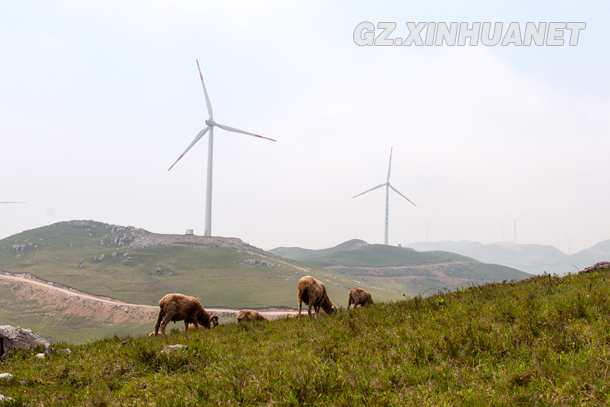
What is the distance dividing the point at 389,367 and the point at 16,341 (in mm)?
14492

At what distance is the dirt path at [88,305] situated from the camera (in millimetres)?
117000

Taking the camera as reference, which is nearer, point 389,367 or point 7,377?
point 389,367

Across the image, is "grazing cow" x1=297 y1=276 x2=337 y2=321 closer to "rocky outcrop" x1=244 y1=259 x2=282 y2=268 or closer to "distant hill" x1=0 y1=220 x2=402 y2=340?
"distant hill" x1=0 y1=220 x2=402 y2=340

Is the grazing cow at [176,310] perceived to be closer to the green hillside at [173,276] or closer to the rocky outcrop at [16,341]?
the rocky outcrop at [16,341]

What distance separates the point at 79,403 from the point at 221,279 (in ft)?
537

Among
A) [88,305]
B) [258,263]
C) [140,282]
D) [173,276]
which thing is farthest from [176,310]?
[258,263]

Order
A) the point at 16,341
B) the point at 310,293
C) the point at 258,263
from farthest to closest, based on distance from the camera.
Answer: the point at 258,263 < the point at 310,293 < the point at 16,341

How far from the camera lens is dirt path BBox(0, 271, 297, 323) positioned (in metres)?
117

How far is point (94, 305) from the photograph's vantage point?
406 ft

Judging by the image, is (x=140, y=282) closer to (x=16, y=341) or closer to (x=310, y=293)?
(x=310, y=293)

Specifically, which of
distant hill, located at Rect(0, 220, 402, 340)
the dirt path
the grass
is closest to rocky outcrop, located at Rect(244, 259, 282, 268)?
distant hill, located at Rect(0, 220, 402, 340)

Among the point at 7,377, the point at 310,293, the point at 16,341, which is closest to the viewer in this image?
the point at 7,377

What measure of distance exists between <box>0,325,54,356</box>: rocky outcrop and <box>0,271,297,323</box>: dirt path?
10111 cm

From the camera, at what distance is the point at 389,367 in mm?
6156
